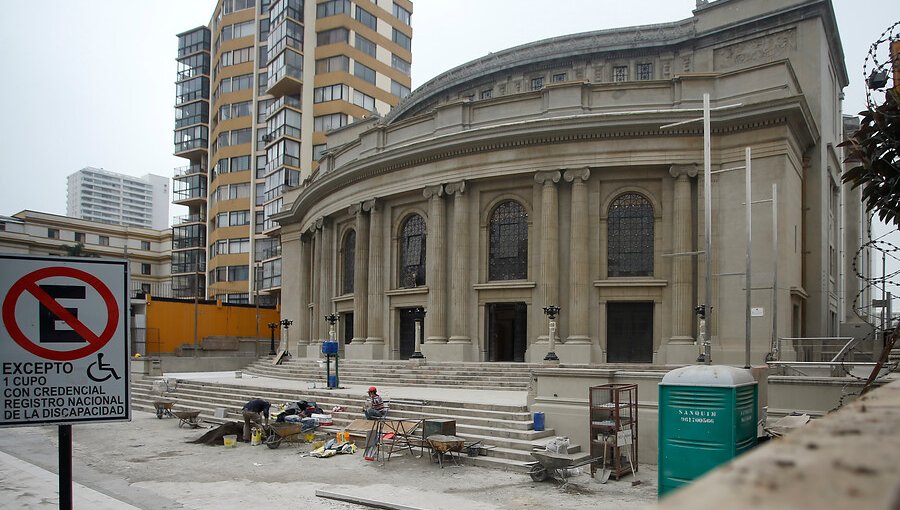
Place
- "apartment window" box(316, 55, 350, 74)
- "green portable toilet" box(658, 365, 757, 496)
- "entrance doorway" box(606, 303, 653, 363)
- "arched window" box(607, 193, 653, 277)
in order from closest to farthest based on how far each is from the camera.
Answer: "green portable toilet" box(658, 365, 757, 496)
"entrance doorway" box(606, 303, 653, 363)
"arched window" box(607, 193, 653, 277)
"apartment window" box(316, 55, 350, 74)

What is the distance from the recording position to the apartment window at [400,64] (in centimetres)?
7156

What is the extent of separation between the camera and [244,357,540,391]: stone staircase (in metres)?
28.8

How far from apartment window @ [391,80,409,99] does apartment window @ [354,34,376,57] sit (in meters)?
3.94

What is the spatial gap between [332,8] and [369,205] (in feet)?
107

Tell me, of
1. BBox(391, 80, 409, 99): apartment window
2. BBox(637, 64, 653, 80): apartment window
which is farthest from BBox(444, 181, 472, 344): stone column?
BBox(391, 80, 409, 99): apartment window

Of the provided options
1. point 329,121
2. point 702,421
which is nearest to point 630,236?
point 702,421

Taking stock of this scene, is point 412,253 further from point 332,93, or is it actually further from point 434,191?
point 332,93

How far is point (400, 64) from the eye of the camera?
72750mm

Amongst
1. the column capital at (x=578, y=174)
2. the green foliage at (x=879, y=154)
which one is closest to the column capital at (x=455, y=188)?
the column capital at (x=578, y=174)

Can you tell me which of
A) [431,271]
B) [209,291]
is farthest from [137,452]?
[209,291]

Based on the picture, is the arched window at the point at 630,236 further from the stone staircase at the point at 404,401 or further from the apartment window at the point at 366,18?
the apartment window at the point at 366,18

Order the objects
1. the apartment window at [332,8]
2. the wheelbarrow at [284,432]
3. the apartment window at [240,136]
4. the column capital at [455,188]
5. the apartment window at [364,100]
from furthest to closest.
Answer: the apartment window at [240,136] → the apartment window at [364,100] → the apartment window at [332,8] → the column capital at [455,188] → the wheelbarrow at [284,432]

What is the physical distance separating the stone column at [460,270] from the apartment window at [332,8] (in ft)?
119

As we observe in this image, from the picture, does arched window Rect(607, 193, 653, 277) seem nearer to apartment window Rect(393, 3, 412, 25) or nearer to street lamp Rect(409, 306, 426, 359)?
street lamp Rect(409, 306, 426, 359)
